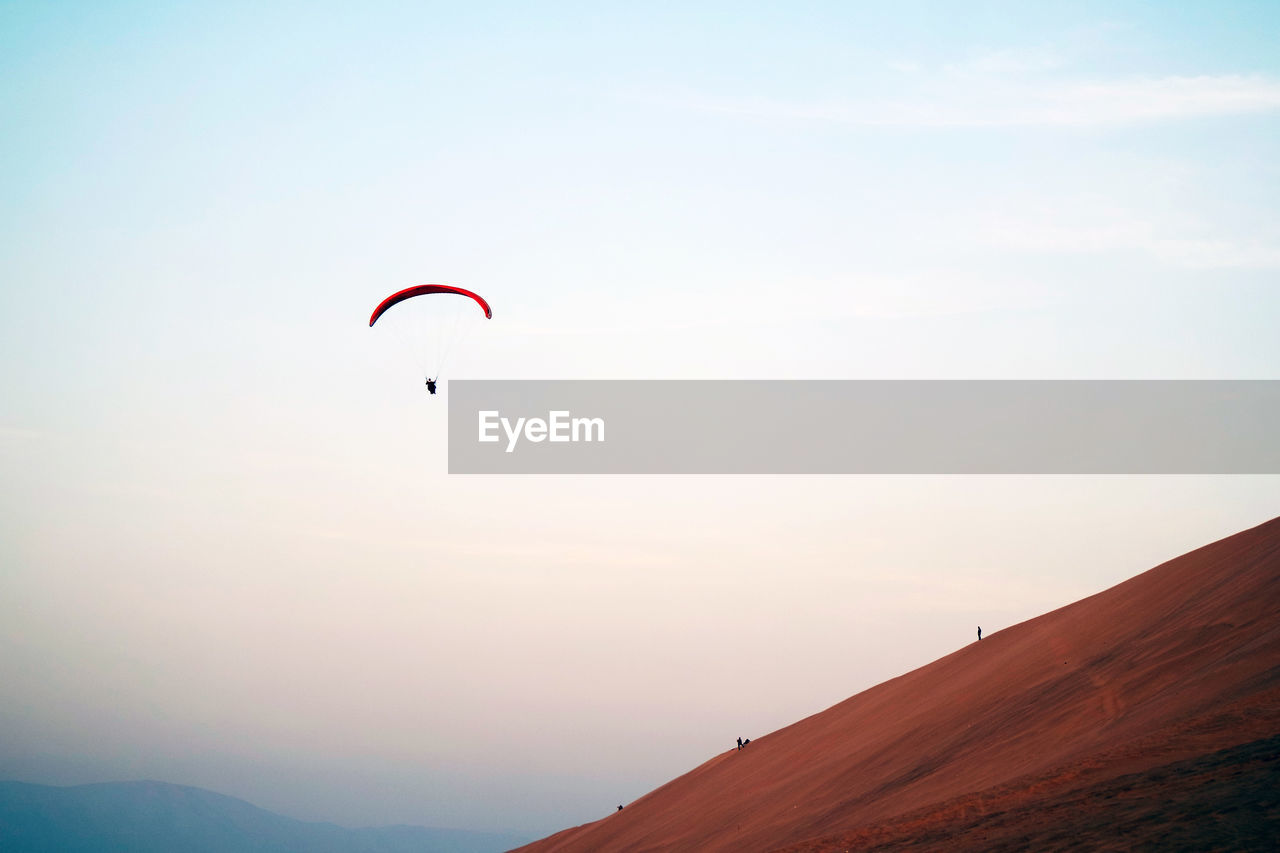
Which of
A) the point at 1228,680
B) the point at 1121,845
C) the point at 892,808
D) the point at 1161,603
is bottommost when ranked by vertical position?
the point at 1121,845

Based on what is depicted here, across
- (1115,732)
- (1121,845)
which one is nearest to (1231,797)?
(1121,845)

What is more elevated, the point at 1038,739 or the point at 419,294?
the point at 419,294

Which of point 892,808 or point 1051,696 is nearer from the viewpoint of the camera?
point 892,808

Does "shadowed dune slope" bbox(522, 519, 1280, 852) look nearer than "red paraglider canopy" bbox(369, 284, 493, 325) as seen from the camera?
Yes

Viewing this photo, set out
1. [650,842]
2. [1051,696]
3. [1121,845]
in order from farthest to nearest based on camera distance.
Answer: [650,842]
[1051,696]
[1121,845]

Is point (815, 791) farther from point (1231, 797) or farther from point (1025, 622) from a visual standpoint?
point (1231, 797)

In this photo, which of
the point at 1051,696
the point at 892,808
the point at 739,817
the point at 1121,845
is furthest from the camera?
the point at 739,817

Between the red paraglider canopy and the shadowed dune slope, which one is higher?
the red paraglider canopy

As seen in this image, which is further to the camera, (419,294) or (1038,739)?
(419,294)
